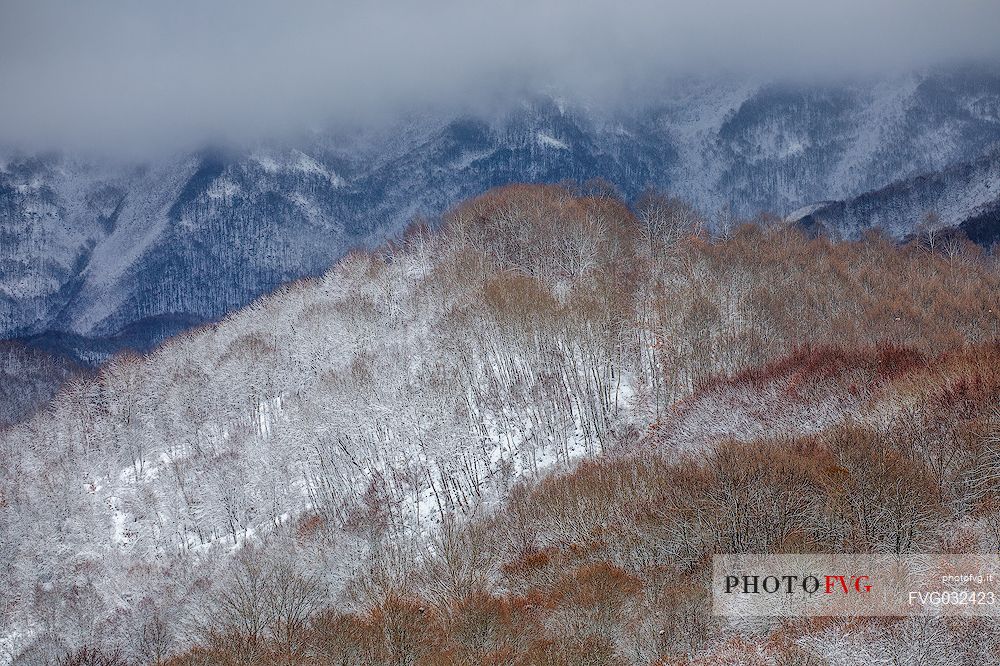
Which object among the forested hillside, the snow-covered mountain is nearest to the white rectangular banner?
the forested hillside

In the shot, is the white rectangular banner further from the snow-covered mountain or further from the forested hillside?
the snow-covered mountain

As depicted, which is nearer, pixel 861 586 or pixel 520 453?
pixel 861 586

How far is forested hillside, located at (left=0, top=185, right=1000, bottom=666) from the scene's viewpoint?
1266 inches

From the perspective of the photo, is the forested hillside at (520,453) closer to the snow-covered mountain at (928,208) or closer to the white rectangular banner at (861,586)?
the white rectangular banner at (861,586)

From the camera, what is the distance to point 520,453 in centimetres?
6234

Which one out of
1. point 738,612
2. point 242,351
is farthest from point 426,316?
point 738,612

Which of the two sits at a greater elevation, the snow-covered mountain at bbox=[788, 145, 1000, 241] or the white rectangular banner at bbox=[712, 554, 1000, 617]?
the snow-covered mountain at bbox=[788, 145, 1000, 241]

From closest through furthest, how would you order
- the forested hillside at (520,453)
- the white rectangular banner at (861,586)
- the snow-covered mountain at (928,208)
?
the white rectangular banner at (861,586) → the forested hillside at (520,453) → the snow-covered mountain at (928,208)

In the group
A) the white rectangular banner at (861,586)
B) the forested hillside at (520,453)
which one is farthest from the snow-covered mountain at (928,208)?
the white rectangular banner at (861,586)

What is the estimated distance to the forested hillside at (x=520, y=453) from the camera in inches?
1266

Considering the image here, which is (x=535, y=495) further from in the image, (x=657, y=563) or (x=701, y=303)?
(x=701, y=303)

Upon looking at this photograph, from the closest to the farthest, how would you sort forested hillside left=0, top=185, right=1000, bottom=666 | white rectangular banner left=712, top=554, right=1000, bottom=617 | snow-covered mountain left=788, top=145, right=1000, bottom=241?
white rectangular banner left=712, top=554, right=1000, bottom=617 < forested hillside left=0, top=185, right=1000, bottom=666 < snow-covered mountain left=788, top=145, right=1000, bottom=241

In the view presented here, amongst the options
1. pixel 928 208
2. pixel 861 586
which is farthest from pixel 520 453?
pixel 928 208

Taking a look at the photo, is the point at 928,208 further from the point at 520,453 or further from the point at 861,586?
the point at 861,586
